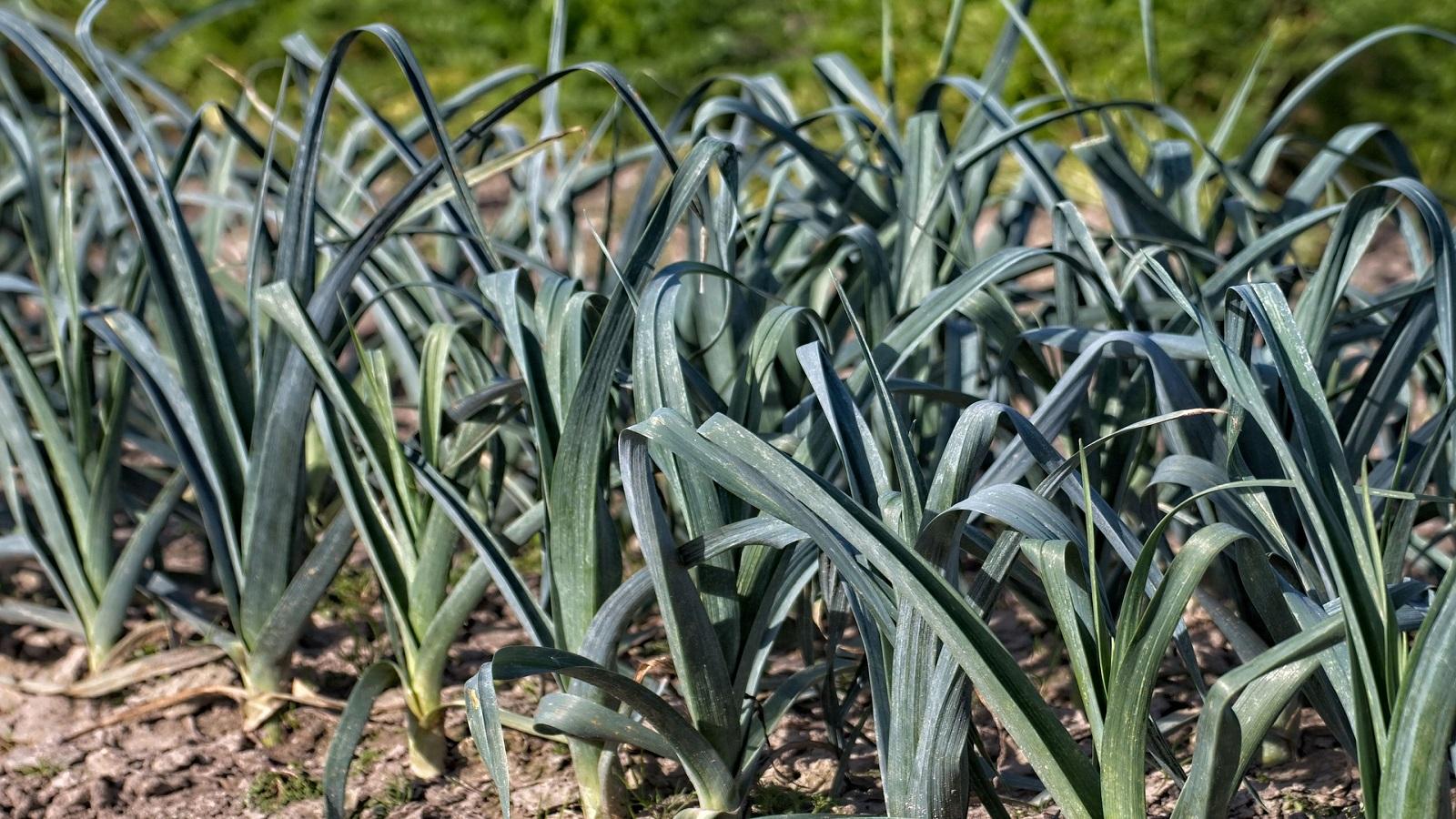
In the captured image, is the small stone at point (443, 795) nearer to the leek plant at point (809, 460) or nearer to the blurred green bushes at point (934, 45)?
the leek plant at point (809, 460)

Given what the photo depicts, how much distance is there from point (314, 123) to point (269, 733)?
2.46 feet

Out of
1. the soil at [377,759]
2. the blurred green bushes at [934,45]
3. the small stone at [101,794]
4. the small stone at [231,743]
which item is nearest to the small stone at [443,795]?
the soil at [377,759]

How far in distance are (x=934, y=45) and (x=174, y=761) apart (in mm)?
3424

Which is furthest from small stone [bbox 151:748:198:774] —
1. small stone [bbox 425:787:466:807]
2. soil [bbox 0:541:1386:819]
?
small stone [bbox 425:787:466:807]

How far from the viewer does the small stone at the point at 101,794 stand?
152 centimetres

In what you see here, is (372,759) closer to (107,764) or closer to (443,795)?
(443,795)

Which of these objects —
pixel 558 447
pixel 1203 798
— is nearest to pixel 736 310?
pixel 558 447

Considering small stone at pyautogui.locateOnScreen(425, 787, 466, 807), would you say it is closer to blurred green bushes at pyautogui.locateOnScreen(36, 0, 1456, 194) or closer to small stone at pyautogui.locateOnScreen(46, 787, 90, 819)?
small stone at pyautogui.locateOnScreen(46, 787, 90, 819)

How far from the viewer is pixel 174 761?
5.16 ft

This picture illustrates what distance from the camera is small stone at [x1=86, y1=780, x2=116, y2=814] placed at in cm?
152

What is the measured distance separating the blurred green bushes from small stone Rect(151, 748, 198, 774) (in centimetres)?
280

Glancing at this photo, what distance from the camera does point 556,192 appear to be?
224 centimetres

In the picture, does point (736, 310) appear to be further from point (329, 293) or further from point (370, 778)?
point (370, 778)

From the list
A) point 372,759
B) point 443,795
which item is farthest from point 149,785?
point 443,795
